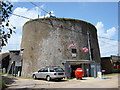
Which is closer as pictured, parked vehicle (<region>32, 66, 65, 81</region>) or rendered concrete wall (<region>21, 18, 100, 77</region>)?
parked vehicle (<region>32, 66, 65, 81</region>)

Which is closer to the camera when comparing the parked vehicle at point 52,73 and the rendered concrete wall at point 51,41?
the parked vehicle at point 52,73

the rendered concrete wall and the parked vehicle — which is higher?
the rendered concrete wall

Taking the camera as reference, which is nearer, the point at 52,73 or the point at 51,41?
the point at 52,73

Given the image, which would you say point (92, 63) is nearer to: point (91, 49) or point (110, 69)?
point (91, 49)

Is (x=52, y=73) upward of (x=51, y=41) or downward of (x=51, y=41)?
downward

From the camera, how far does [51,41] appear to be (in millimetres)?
22844

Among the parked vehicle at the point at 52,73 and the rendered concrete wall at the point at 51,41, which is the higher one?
the rendered concrete wall at the point at 51,41

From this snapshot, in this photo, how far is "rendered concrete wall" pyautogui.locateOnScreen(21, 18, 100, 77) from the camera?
22391mm

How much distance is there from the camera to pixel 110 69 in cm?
3219

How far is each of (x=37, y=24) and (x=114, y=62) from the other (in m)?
20.7

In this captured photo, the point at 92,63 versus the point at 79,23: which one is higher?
the point at 79,23

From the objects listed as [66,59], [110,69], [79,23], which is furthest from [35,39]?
[110,69]

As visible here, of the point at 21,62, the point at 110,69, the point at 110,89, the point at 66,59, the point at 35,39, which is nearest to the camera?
the point at 110,89

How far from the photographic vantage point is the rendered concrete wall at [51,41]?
73.5ft
